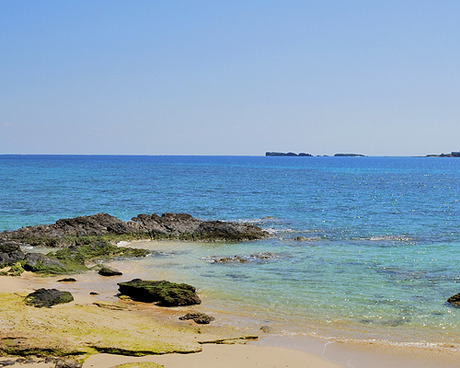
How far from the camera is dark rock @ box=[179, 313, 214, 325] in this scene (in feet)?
48.0

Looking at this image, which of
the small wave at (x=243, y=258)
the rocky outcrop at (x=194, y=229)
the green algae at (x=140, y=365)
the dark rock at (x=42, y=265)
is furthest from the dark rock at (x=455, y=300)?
the rocky outcrop at (x=194, y=229)

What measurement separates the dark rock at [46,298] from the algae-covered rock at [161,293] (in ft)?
6.87

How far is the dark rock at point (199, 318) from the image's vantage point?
14.6 meters

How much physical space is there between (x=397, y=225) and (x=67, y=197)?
114ft

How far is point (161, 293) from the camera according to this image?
1695 centimetres

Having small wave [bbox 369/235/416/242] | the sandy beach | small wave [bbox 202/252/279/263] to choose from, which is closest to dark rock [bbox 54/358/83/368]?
the sandy beach

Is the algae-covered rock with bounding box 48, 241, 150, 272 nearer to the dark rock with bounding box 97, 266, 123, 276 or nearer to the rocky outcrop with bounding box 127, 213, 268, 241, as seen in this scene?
the dark rock with bounding box 97, 266, 123, 276

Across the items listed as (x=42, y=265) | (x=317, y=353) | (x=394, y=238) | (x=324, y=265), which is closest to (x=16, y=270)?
(x=42, y=265)

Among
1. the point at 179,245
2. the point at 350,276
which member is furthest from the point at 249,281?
the point at 179,245

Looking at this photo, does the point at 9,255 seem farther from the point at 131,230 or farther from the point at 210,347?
the point at 210,347

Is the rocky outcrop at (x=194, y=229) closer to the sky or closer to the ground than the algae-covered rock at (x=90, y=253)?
closer to the sky

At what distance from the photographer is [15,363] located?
10828 millimetres

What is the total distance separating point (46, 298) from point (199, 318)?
478cm

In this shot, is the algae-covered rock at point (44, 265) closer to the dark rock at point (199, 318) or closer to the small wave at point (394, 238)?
the dark rock at point (199, 318)
